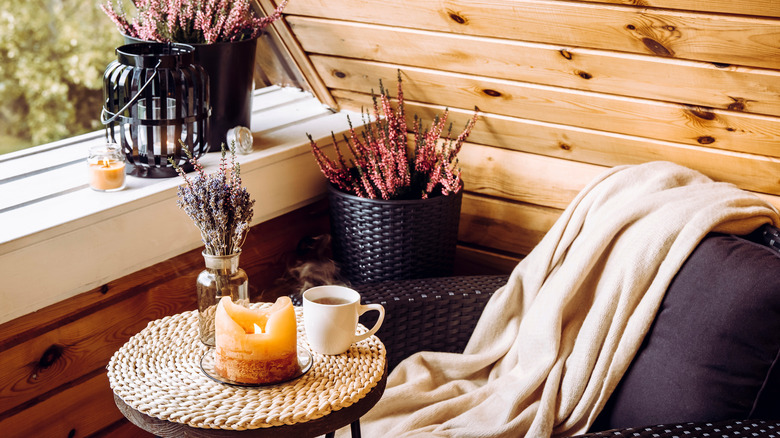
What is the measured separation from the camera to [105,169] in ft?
5.18

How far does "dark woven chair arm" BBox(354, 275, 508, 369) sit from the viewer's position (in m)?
1.65

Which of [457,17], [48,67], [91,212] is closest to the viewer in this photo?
[91,212]

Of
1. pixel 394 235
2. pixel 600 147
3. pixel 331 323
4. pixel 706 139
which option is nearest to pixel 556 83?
pixel 600 147

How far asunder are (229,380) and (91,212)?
556mm

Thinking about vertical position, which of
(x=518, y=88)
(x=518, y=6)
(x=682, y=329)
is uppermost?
(x=518, y=6)

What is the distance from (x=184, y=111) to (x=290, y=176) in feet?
1.33

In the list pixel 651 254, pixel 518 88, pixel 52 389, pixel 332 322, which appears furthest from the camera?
pixel 518 88

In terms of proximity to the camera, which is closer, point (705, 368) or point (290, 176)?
point (705, 368)

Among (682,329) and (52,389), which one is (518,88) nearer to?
(682,329)

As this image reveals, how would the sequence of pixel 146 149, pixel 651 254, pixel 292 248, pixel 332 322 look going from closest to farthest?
1. pixel 332 322
2. pixel 651 254
3. pixel 146 149
4. pixel 292 248

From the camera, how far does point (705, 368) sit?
1.22 metres

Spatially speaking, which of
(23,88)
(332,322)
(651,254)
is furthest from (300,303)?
(23,88)

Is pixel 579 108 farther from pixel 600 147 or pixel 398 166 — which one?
pixel 398 166

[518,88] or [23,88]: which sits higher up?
[518,88]
